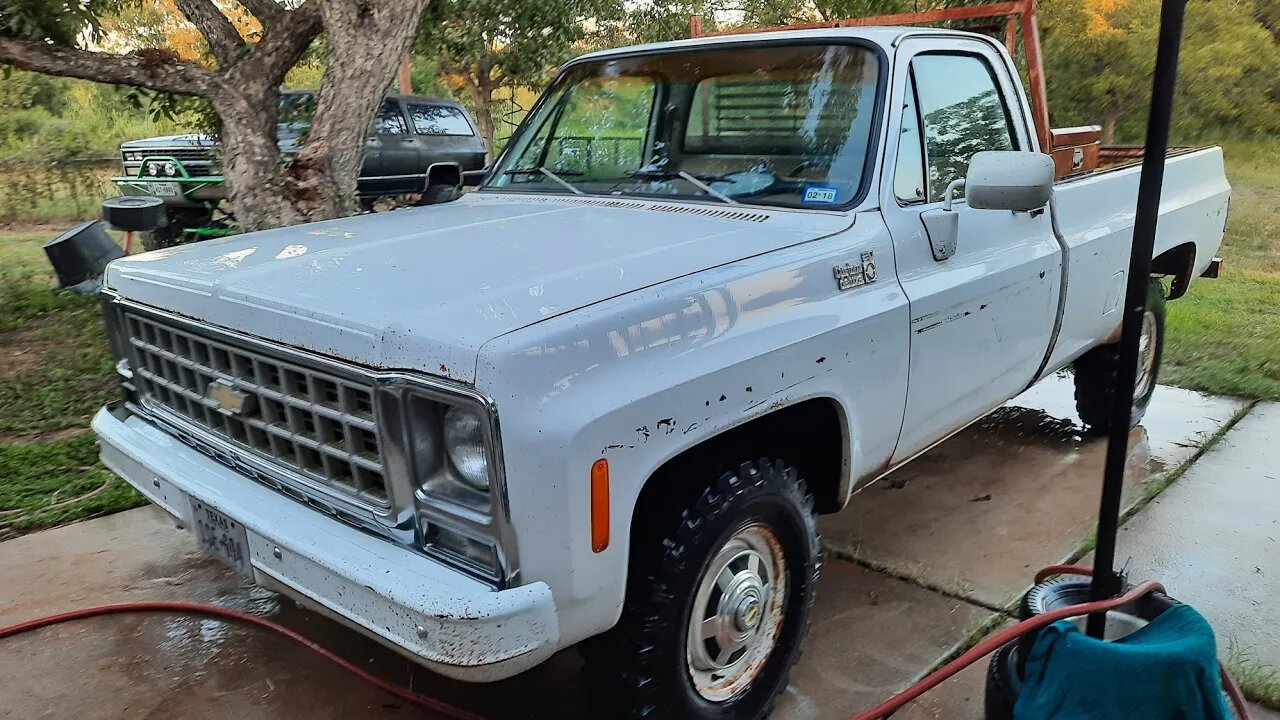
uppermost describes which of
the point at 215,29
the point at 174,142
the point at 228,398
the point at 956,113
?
the point at 215,29

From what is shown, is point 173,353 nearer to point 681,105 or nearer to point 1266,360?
point 681,105

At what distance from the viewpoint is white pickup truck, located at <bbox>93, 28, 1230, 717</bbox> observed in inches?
83.5

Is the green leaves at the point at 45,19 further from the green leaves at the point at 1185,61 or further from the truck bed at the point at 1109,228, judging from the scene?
the green leaves at the point at 1185,61

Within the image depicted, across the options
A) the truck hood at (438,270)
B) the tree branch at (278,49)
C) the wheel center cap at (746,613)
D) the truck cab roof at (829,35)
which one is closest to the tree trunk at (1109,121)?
the truck cab roof at (829,35)

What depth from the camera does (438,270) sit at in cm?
262

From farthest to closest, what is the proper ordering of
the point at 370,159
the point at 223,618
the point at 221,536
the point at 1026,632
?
the point at 370,159 → the point at 223,618 → the point at 221,536 → the point at 1026,632

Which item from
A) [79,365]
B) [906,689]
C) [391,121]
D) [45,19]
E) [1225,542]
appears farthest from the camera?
[391,121]

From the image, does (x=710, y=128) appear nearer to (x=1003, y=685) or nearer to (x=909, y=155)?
(x=909, y=155)

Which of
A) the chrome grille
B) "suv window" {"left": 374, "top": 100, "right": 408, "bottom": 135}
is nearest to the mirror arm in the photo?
the chrome grille

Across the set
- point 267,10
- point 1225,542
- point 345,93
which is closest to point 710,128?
point 1225,542

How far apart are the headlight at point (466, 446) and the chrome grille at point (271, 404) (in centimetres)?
18

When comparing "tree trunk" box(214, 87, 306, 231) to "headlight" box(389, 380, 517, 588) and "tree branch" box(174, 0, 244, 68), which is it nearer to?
"tree branch" box(174, 0, 244, 68)

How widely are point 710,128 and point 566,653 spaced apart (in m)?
2.03

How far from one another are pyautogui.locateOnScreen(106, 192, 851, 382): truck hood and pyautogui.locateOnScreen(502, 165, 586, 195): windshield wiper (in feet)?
0.59
